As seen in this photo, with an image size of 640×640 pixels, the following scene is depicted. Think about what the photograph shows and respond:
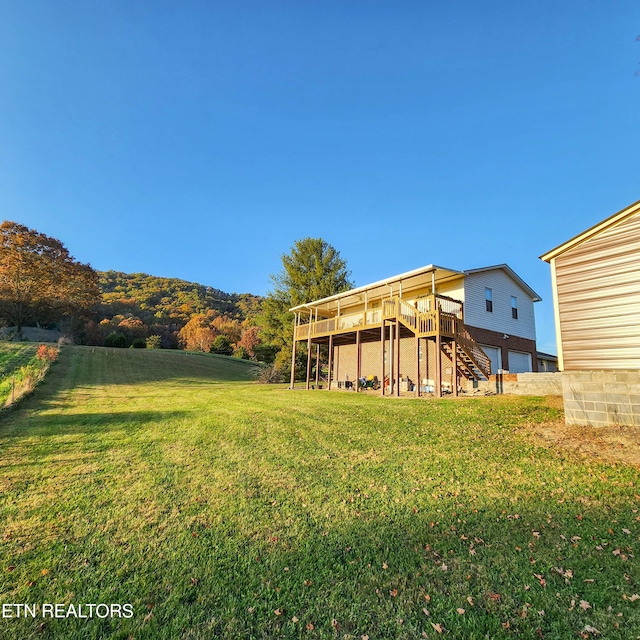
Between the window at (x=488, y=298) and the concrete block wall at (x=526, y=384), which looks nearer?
the concrete block wall at (x=526, y=384)

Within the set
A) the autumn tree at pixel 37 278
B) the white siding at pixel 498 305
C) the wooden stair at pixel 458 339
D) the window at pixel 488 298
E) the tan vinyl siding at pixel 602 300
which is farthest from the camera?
the autumn tree at pixel 37 278

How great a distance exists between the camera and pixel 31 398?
1263 centimetres

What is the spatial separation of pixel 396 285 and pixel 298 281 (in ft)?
40.9

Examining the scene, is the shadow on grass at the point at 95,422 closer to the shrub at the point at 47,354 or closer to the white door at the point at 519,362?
the shrub at the point at 47,354

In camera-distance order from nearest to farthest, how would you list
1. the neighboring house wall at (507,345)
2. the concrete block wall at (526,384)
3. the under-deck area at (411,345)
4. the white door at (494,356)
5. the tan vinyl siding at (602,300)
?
the tan vinyl siding at (602,300)
the concrete block wall at (526,384)
the under-deck area at (411,345)
the neighboring house wall at (507,345)
the white door at (494,356)

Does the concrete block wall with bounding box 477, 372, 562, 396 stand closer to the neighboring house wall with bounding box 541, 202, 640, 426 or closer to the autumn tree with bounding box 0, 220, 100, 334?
the neighboring house wall with bounding box 541, 202, 640, 426

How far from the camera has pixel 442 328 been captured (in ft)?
44.7

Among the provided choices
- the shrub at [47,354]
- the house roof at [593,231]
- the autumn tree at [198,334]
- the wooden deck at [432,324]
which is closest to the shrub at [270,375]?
the wooden deck at [432,324]

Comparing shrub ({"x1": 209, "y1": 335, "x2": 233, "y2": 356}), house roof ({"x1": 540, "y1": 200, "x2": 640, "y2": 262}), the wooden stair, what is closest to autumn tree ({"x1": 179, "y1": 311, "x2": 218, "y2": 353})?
shrub ({"x1": 209, "y1": 335, "x2": 233, "y2": 356})

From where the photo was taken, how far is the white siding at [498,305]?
1661 cm

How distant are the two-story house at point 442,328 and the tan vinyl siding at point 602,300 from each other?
5069 mm

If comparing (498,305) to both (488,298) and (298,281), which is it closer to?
(488,298)

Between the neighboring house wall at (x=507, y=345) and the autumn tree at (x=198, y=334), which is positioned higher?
the autumn tree at (x=198, y=334)

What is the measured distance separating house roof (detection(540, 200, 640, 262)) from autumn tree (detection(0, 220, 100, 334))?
1488 inches
